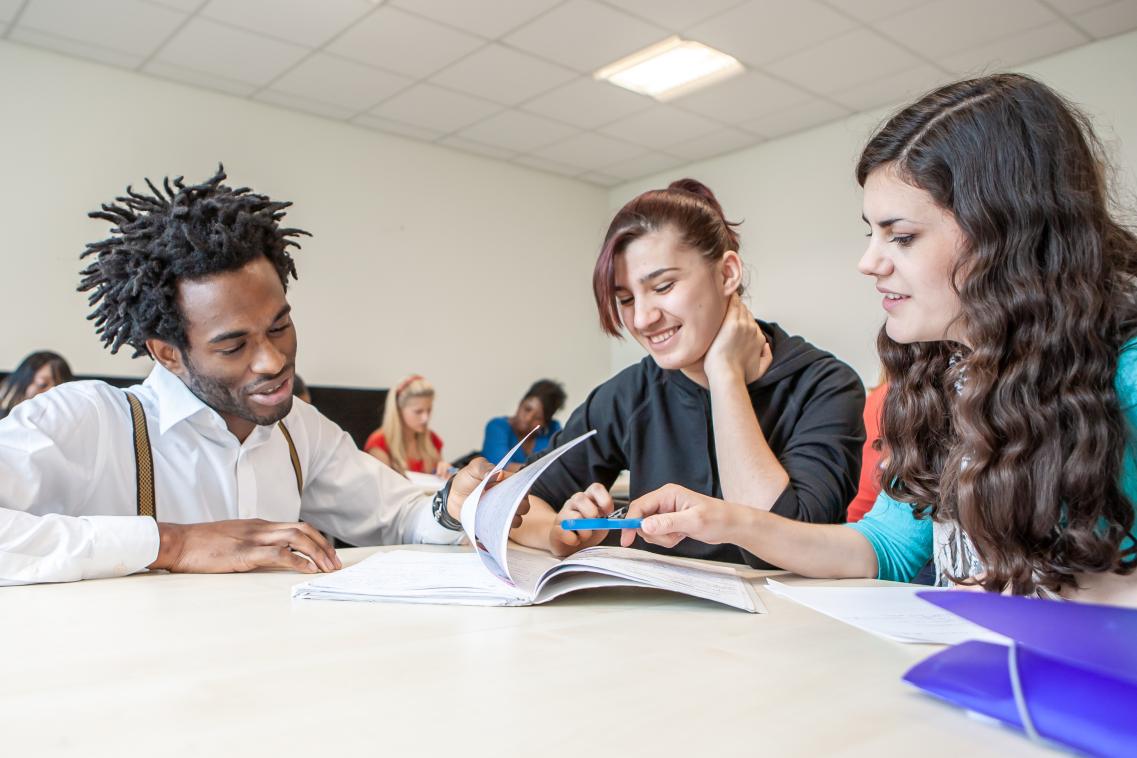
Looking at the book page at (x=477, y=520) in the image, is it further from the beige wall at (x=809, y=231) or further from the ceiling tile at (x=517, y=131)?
the ceiling tile at (x=517, y=131)

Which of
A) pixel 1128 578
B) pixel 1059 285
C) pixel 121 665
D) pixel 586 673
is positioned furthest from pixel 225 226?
pixel 1128 578

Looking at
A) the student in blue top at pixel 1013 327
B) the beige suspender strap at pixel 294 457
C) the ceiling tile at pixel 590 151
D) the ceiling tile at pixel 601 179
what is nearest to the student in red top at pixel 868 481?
the student in blue top at pixel 1013 327

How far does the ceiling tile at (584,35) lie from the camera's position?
3.62 meters

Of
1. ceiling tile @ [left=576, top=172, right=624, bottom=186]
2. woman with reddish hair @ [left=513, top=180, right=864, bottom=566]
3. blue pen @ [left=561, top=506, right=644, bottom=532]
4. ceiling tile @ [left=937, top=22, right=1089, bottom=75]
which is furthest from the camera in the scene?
ceiling tile @ [left=576, top=172, right=624, bottom=186]

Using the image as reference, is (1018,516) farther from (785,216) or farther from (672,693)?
(785,216)

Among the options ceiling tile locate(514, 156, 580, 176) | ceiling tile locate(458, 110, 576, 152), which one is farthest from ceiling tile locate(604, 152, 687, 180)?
ceiling tile locate(458, 110, 576, 152)

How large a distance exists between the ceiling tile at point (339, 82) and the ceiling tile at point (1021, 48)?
9.32 feet

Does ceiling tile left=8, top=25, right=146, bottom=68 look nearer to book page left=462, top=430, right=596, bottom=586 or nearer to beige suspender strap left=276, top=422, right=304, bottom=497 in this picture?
beige suspender strap left=276, top=422, right=304, bottom=497

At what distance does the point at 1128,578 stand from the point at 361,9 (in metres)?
3.60

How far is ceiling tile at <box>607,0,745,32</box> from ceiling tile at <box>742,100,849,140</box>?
4.18 feet

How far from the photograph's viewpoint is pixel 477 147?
5.39 meters

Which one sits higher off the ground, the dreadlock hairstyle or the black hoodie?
the dreadlock hairstyle

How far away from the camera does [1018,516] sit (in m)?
0.80

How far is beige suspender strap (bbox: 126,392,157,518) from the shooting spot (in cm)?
131
